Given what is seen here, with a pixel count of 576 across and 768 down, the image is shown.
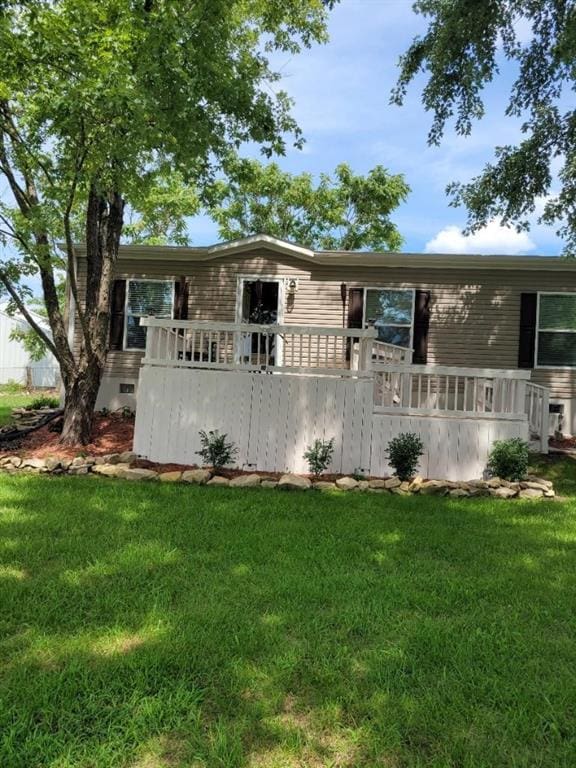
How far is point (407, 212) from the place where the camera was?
19.5 metres

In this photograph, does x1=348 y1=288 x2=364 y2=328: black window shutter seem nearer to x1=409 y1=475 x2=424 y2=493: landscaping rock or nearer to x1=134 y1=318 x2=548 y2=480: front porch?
x1=134 y1=318 x2=548 y2=480: front porch

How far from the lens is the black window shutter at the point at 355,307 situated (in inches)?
376

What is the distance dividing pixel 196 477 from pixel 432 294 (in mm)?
5933

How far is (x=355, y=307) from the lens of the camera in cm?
957

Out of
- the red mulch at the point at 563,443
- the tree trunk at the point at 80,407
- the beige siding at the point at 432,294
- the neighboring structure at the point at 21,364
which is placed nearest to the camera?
the tree trunk at the point at 80,407

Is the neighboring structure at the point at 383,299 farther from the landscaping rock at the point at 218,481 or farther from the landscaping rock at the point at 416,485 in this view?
the landscaping rock at the point at 218,481

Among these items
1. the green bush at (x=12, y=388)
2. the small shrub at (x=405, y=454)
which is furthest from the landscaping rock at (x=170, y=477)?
the green bush at (x=12, y=388)

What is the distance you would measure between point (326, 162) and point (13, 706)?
63.7ft

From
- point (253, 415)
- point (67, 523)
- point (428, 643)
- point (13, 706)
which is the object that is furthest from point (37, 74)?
point (428, 643)

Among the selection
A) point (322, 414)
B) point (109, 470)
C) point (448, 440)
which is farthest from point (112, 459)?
point (448, 440)

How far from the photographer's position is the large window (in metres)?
9.25

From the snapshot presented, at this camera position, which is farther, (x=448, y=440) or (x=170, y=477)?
(x=448, y=440)

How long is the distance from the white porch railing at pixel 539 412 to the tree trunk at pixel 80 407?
227 inches

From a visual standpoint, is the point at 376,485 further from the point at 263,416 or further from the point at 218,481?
the point at 218,481
